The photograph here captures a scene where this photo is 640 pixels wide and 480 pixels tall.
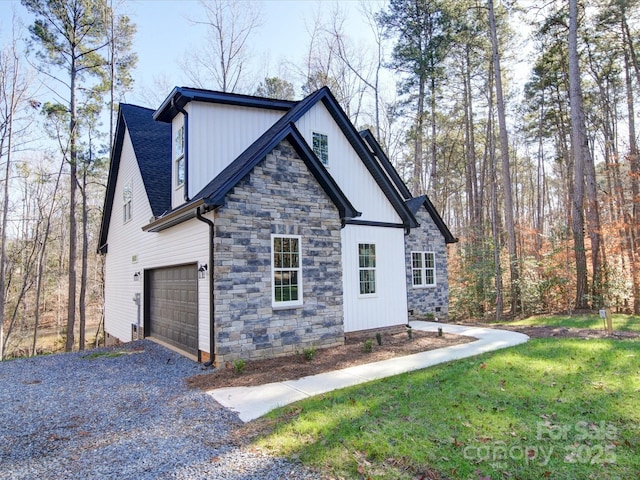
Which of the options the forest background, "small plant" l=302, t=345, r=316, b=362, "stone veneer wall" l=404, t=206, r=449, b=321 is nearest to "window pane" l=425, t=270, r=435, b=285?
"stone veneer wall" l=404, t=206, r=449, b=321

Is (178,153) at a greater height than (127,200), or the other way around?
(178,153)

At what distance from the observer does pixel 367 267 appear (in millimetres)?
10664

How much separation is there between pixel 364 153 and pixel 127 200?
27.5 ft

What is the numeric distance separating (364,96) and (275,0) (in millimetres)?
7056

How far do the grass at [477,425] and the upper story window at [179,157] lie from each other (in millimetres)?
6601

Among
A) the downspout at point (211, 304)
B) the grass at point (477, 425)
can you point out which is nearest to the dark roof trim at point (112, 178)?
the downspout at point (211, 304)

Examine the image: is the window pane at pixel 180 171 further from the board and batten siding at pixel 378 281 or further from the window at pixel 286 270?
the board and batten siding at pixel 378 281

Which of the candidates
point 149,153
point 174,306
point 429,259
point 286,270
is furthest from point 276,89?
point 286,270

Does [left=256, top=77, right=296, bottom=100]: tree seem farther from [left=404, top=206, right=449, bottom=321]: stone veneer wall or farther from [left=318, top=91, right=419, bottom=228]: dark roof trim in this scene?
[left=318, top=91, right=419, bottom=228]: dark roof trim

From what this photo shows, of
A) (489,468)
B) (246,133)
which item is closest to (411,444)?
(489,468)

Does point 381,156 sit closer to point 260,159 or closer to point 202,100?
point 202,100

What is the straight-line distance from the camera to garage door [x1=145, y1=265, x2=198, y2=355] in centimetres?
843

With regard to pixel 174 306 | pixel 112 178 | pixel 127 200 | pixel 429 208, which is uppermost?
pixel 112 178

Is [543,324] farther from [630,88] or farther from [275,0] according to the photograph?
[275,0]
